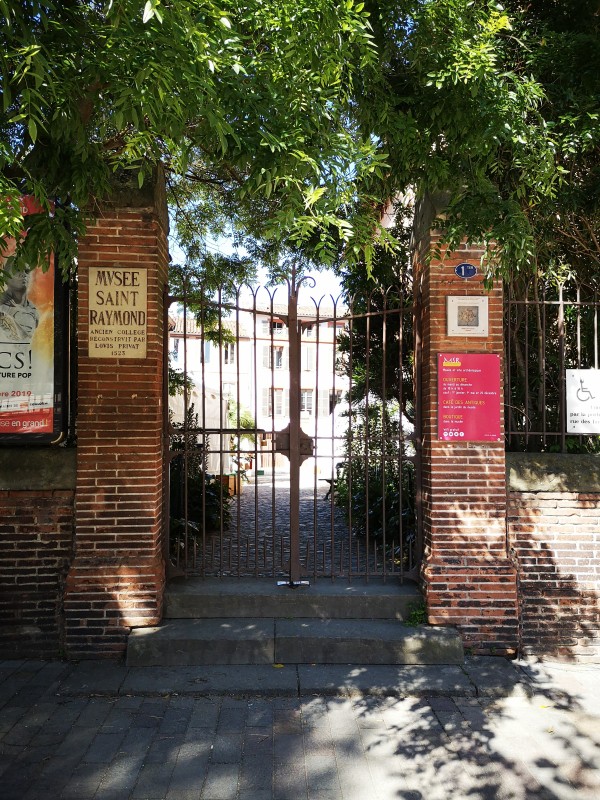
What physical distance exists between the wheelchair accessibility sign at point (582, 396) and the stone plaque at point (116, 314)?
12.5 feet

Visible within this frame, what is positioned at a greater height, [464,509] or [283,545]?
[464,509]

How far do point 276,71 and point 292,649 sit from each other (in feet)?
13.5

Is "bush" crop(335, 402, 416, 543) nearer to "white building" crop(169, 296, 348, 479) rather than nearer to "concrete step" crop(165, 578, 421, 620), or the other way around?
"white building" crop(169, 296, 348, 479)

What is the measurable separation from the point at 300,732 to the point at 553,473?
9.86ft

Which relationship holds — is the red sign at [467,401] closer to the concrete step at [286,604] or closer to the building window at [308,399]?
the concrete step at [286,604]

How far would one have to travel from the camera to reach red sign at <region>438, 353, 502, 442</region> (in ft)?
16.8

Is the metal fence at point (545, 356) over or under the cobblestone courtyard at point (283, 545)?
over

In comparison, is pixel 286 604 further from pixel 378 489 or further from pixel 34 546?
pixel 378 489

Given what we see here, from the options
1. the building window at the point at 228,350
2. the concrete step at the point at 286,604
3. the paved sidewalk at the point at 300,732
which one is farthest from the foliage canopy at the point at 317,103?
the building window at the point at 228,350

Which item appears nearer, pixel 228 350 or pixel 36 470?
pixel 36 470

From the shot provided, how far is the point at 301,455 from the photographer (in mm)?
5461

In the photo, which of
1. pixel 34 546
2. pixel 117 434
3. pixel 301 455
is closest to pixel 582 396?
pixel 301 455

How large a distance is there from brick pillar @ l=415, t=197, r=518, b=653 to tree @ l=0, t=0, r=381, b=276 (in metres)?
1.67

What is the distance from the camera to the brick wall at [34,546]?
492 centimetres
